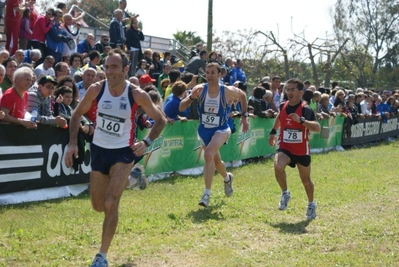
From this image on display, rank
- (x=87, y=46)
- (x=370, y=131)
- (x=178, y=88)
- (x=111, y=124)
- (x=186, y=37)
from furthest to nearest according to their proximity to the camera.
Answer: (x=186, y=37), (x=370, y=131), (x=87, y=46), (x=178, y=88), (x=111, y=124)

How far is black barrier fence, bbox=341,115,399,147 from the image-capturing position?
25.8 m

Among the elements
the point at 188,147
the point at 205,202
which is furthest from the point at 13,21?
the point at 205,202

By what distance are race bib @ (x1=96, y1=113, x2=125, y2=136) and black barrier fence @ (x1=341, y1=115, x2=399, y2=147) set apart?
18.9 m

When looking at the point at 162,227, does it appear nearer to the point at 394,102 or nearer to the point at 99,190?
the point at 99,190

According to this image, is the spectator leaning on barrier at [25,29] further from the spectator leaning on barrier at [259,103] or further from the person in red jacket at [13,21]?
the spectator leaning on barrier at [259,103]

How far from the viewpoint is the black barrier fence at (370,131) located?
25834 millimetres

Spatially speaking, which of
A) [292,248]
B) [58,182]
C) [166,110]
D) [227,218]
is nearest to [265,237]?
[292,248]

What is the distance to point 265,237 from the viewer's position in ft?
28.9

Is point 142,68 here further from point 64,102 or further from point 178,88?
point 64,102

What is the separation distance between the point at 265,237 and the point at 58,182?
4.07 m

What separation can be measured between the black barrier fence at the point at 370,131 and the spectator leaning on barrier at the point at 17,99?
16827 millimetres

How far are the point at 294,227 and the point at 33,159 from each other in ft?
13.9

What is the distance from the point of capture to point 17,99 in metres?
10.3

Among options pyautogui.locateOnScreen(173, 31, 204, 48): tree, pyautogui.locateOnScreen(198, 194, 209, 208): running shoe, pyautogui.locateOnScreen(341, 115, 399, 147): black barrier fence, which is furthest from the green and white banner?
pyautogui.locateOnScreen(173, 31, 204, 48): tree
